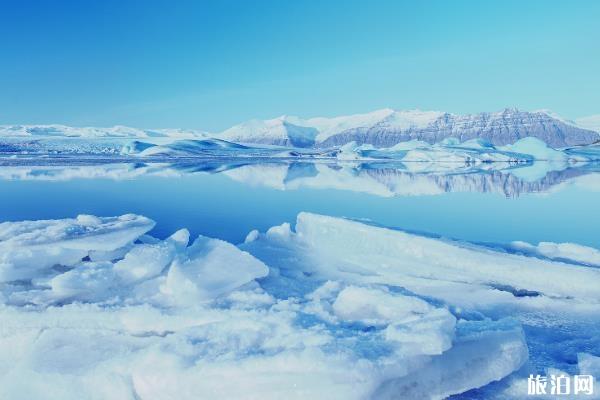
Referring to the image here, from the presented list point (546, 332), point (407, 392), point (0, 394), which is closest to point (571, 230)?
point (546, 332)

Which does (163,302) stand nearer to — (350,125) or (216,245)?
(216,245)

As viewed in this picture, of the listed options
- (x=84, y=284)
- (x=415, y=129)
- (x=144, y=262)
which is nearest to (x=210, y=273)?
(x=144, y=262)

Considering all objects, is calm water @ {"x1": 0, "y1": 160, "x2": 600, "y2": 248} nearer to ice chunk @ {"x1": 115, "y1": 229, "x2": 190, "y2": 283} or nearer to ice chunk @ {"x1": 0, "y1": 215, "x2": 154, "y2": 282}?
ice chunk @ {"x1": 0, "y1": 215, "x2": 154, "y2": 282}

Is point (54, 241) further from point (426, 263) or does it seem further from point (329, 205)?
point (329, 205)

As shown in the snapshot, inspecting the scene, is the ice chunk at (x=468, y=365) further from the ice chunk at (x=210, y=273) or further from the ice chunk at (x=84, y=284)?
the ice chunk at (x=84, y=284)

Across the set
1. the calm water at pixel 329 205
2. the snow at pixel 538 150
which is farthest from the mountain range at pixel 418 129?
the calm water at pixel 329 205

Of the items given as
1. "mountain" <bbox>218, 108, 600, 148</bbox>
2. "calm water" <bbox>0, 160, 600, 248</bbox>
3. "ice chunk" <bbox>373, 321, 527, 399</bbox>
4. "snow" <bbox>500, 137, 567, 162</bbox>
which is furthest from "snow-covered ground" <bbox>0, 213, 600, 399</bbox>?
"mountain" <bbox>218, 108, 600, 148</bbox>

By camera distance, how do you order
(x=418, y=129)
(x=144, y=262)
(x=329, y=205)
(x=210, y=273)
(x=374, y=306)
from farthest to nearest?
(x=418, y=129) < (x=329, y=205) < (x=144, y=262) < (x=210, y=273) < (x=374, y=306)
